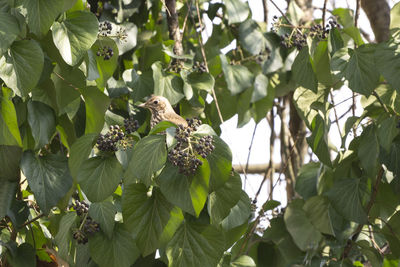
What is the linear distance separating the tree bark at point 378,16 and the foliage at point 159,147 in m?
0.56

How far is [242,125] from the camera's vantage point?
2852mm

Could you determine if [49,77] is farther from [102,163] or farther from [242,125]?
[242,125]

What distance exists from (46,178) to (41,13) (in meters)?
0.47

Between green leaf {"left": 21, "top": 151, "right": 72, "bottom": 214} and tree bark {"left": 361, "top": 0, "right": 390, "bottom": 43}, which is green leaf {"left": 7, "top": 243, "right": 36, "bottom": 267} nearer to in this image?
green leaf {"left": 21, "top": 151, "right": 72, "bottom": 214}

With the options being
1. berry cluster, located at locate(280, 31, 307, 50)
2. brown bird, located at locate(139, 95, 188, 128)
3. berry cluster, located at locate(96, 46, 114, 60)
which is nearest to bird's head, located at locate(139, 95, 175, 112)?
brown bird, located at locate(139, 95, 188, 128)

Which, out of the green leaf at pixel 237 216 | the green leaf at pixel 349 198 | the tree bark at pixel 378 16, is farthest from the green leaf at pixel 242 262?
the tree bark at pixel 378 16

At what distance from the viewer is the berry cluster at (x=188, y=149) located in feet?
Result: 5.65

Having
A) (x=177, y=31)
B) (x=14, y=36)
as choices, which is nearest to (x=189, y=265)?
(x=14, y=36)

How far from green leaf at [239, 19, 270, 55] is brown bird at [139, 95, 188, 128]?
A: 1.82ft

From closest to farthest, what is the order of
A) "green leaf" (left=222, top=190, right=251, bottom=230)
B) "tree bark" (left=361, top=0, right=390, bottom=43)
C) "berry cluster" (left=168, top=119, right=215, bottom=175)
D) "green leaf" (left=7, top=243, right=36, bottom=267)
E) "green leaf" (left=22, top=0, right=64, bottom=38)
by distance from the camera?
"berry cluster" (left=168, top=119, right=215, bottom=175) < "green leaf" (left=22, top=0, right=64, bottom=38) < "green leaf" (left=7, top=243, right=36, bottom=267) < "green leaf" (left=222, top=190, right=251, bottom=230) < "tree bark" (left=361, top=0, right=390, bottom=43)

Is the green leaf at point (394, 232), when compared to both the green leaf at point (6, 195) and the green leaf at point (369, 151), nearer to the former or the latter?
the green leaf at point (369, 151)

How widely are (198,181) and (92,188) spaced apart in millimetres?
291

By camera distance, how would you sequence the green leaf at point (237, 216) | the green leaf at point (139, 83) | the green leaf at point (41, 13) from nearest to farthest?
the green leaf at point (41, 13), the green leaf at point (237, 216), the green leaf at point (139, 83)

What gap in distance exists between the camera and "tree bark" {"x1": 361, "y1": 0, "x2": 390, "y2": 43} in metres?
3.56
